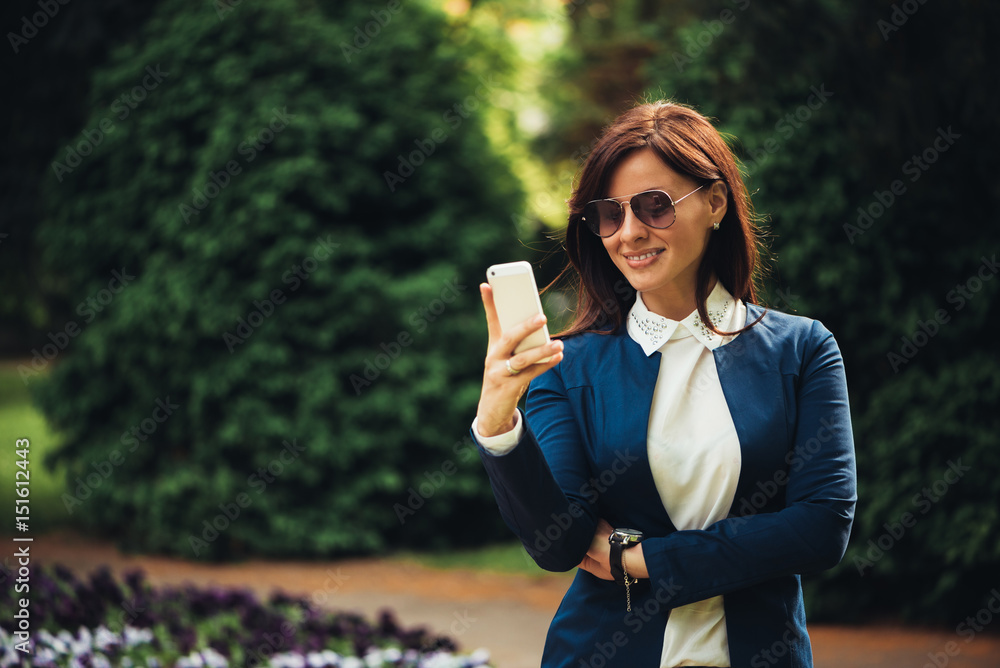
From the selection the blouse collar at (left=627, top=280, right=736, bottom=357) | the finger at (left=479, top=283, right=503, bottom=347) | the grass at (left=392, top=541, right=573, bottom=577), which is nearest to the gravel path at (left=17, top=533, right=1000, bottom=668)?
the grass at (left=392, top=541, right=573, bottom=577)

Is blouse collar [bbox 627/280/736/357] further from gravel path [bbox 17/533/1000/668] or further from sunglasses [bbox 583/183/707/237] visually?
gravel path [bbox 17/533/1000/668]

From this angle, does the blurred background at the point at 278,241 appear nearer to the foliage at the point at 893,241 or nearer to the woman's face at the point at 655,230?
the foliage at the point at 893,241

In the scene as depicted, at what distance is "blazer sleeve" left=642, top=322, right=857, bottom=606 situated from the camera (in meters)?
1.76

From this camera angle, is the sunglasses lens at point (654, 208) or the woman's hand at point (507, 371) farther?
the sunglasses lens at point (654, 208)

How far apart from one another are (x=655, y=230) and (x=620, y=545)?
25.8 inches

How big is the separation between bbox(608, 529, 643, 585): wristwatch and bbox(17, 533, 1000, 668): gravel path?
11.1 feet

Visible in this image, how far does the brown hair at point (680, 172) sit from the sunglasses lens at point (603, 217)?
0.04m

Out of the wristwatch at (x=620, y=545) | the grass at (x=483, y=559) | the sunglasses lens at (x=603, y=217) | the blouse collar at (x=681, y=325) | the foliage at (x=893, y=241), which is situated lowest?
the grass at (x=483, y=559)

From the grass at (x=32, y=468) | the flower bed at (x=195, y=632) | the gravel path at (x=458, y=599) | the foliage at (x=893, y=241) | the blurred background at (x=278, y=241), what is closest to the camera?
the flower bed at (x=195, y=632)

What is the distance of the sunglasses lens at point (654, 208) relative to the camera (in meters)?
1.85

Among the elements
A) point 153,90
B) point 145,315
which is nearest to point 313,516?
point 145,315

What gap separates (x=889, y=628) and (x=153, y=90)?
6.68 metres

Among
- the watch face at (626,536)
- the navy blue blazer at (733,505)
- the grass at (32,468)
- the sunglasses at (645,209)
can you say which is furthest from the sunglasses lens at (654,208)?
the grass at (32,468)

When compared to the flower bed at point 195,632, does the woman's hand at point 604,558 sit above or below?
above
